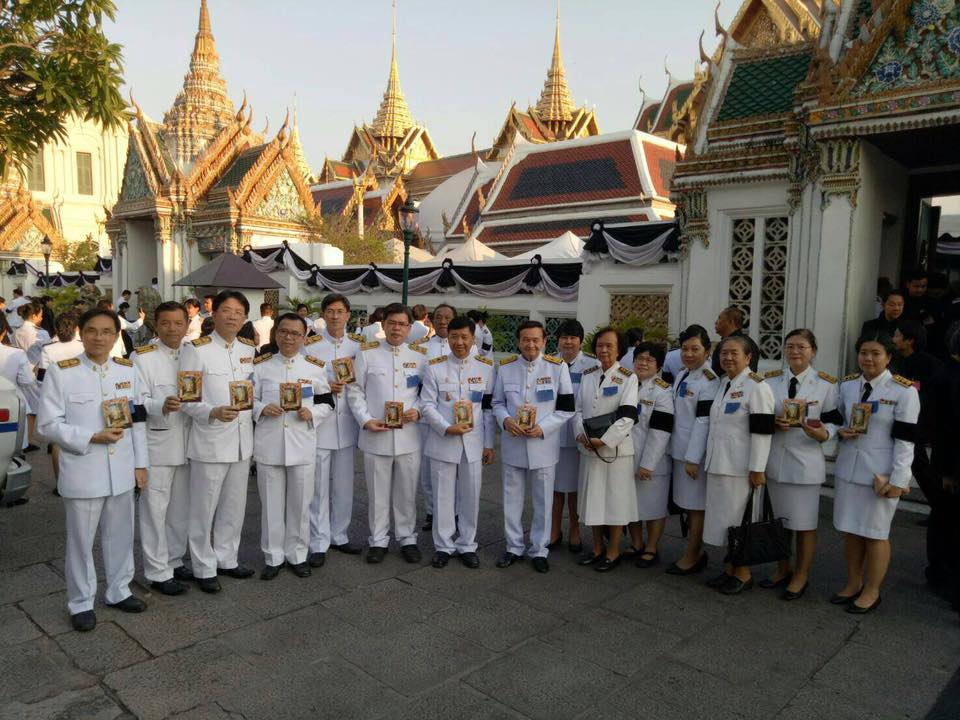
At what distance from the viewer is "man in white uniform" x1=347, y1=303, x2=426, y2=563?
5.25 metres

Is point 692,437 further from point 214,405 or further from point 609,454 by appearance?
point 214,405

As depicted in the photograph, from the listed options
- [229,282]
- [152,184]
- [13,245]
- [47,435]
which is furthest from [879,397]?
[13,245]

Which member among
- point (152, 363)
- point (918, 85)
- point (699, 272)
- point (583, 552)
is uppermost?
point (918, 85)

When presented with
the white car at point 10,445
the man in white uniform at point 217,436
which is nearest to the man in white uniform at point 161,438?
the man in white uniform at point 217,436

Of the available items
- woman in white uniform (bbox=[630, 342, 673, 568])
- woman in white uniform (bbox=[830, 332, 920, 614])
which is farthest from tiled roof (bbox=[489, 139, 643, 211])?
woman in white uniform (bbox=[830, 332, 920, 614])

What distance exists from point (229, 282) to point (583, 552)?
9.12 meters

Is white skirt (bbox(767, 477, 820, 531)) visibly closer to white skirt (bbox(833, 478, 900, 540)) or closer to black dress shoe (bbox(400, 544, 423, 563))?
white skirt (bbox(833, 478, 900, 540))

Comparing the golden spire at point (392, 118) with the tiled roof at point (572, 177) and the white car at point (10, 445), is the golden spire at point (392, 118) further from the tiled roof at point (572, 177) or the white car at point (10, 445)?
the white car at point (10, 445)

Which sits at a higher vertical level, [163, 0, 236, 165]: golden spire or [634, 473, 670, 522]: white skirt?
[163, 0, 236, 165]: golden spire

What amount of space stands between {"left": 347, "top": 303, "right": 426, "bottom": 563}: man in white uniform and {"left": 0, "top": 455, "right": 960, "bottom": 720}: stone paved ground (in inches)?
13.7

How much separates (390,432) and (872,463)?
3295mm

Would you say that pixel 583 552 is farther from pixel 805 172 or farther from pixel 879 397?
pixel 805 172

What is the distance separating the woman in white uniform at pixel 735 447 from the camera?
4598 millimetres

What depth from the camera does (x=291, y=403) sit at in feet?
15.8
